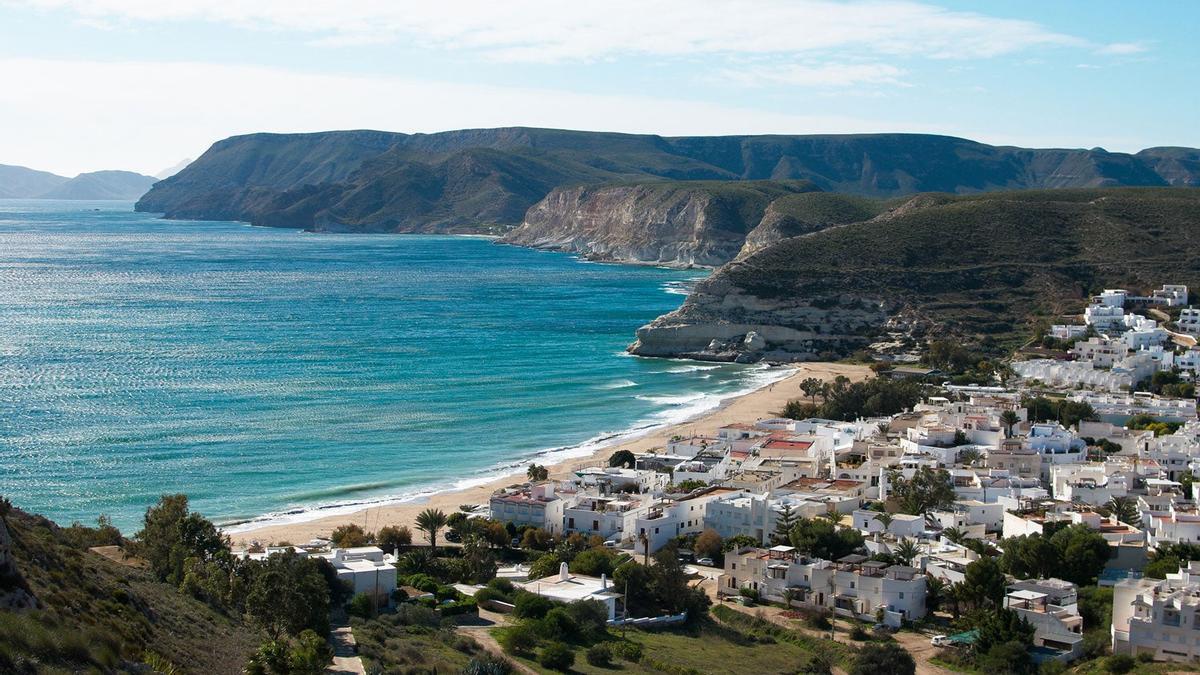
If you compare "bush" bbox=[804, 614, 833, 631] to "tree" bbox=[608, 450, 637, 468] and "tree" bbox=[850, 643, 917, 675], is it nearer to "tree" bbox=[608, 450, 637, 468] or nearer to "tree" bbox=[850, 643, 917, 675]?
"tree" bbox=[850, 643, 917, 675]

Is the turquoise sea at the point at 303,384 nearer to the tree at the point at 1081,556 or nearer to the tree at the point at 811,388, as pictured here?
the tree at the point at 811,388

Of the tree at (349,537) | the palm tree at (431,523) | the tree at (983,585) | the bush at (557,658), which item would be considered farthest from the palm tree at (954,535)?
the tree at (349,537)

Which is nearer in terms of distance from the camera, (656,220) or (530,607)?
(530,607)

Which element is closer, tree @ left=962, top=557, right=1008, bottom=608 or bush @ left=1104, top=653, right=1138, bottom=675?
bush @ left=1104, top=653, right=1138, bottom=675

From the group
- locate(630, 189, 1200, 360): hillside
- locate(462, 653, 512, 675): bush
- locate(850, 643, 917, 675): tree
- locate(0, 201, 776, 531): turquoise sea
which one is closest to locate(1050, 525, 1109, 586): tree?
locate(850, 643, 917, 675): tree

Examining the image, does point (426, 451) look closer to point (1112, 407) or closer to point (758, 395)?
point (758, 395)

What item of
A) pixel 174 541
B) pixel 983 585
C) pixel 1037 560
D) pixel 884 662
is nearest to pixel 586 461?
→ pixel 1037 560

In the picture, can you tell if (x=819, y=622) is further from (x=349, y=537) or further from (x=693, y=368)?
(x=693, y=368)
